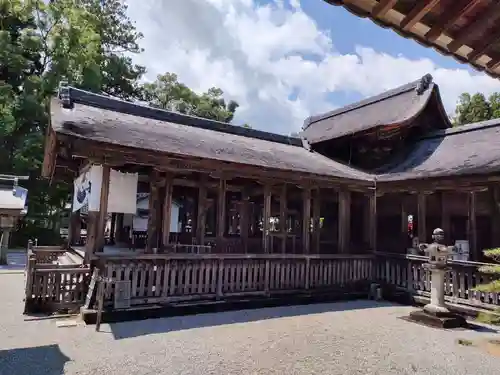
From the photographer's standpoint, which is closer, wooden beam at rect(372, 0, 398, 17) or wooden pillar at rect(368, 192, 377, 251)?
wooden beam at rect(372, 0, 398, 17)

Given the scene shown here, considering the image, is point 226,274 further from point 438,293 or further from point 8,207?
point 8,207

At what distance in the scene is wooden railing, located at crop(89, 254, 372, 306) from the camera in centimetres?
705

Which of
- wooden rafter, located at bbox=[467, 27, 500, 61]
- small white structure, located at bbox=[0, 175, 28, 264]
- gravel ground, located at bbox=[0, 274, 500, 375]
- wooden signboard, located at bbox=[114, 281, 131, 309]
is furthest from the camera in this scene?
small white structure, located at bbox=[0, 175, 28, 264]

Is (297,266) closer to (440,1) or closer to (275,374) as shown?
(275,374)

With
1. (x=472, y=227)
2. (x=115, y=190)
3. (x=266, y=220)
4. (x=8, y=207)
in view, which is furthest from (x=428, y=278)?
(x=8, y=207)

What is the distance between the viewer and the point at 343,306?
8.78 m

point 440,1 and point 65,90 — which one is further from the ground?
point 65,90

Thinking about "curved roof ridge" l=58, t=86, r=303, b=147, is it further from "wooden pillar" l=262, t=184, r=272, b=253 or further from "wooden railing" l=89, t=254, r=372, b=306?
"wooden railing" l=89, t=254, r=372, b=306

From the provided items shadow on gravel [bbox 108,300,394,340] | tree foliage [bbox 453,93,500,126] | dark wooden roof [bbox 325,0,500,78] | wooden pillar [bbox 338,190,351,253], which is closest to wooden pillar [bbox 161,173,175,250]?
shadow on gravel [bbox 108,300,394,340]

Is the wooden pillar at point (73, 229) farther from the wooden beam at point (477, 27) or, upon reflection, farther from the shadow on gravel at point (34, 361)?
the wooden beam at point (477, 27)

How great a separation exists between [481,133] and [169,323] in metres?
10.3

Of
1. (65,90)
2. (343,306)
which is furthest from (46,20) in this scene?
(343,306)

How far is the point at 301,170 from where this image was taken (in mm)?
9047

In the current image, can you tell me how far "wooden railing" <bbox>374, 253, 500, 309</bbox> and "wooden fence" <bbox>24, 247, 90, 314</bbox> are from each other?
24.6 ft
